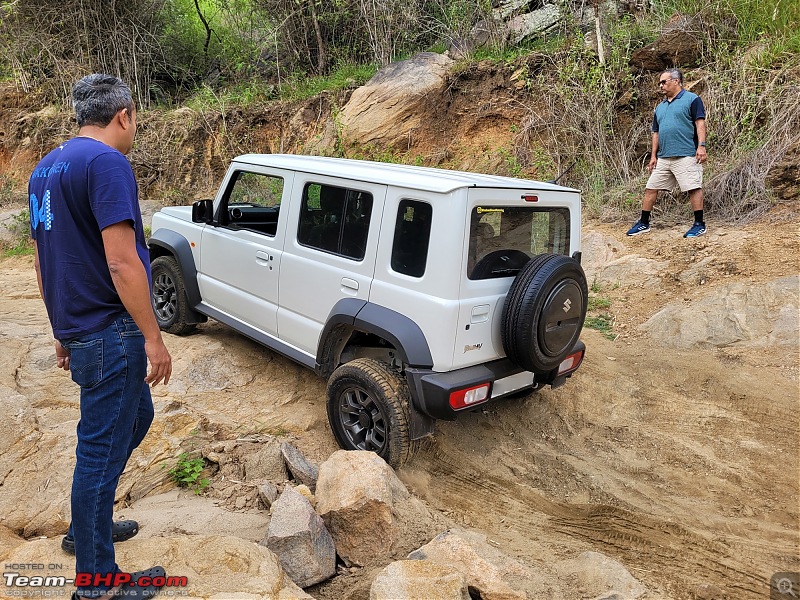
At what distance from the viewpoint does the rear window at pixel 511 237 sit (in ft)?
10.4

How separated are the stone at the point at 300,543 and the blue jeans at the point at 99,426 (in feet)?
2.15

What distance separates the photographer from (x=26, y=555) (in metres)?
2.21

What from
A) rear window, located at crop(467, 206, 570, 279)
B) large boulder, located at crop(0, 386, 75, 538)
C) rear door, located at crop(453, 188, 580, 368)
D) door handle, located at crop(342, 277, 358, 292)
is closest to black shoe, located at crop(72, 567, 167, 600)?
large boulder, located at crop(0, 386, 75, 538)

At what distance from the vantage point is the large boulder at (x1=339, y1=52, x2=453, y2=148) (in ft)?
31.3

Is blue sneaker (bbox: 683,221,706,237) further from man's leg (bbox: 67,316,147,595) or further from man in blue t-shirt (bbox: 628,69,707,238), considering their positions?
man's leg (bbox: 67,316,147,595)

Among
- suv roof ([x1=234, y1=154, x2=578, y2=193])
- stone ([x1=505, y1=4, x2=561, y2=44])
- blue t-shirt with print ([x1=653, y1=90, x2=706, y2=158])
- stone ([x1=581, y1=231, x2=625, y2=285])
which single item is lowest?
stone ([x1=581, y1=231, x2=625, y2=285])

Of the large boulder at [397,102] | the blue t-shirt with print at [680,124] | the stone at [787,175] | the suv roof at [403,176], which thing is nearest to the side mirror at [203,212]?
the suv roof at [403,176]

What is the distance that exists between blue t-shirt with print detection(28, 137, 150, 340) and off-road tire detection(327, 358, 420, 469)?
1.66m

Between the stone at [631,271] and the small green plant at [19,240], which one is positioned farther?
the small green plant at [19,240]

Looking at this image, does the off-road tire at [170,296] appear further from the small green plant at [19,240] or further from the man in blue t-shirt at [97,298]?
the small green plant at [19,240]

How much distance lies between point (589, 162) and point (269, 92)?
6.76m

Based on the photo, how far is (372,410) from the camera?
3.46 meters

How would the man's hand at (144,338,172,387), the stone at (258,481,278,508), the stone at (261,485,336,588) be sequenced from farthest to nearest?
the stone at (258,481,278,508)
the stone at (261,485,336,588)
the man's hand at (144,338,172,387)

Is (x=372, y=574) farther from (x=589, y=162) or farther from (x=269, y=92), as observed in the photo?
(x=269, y=92)
